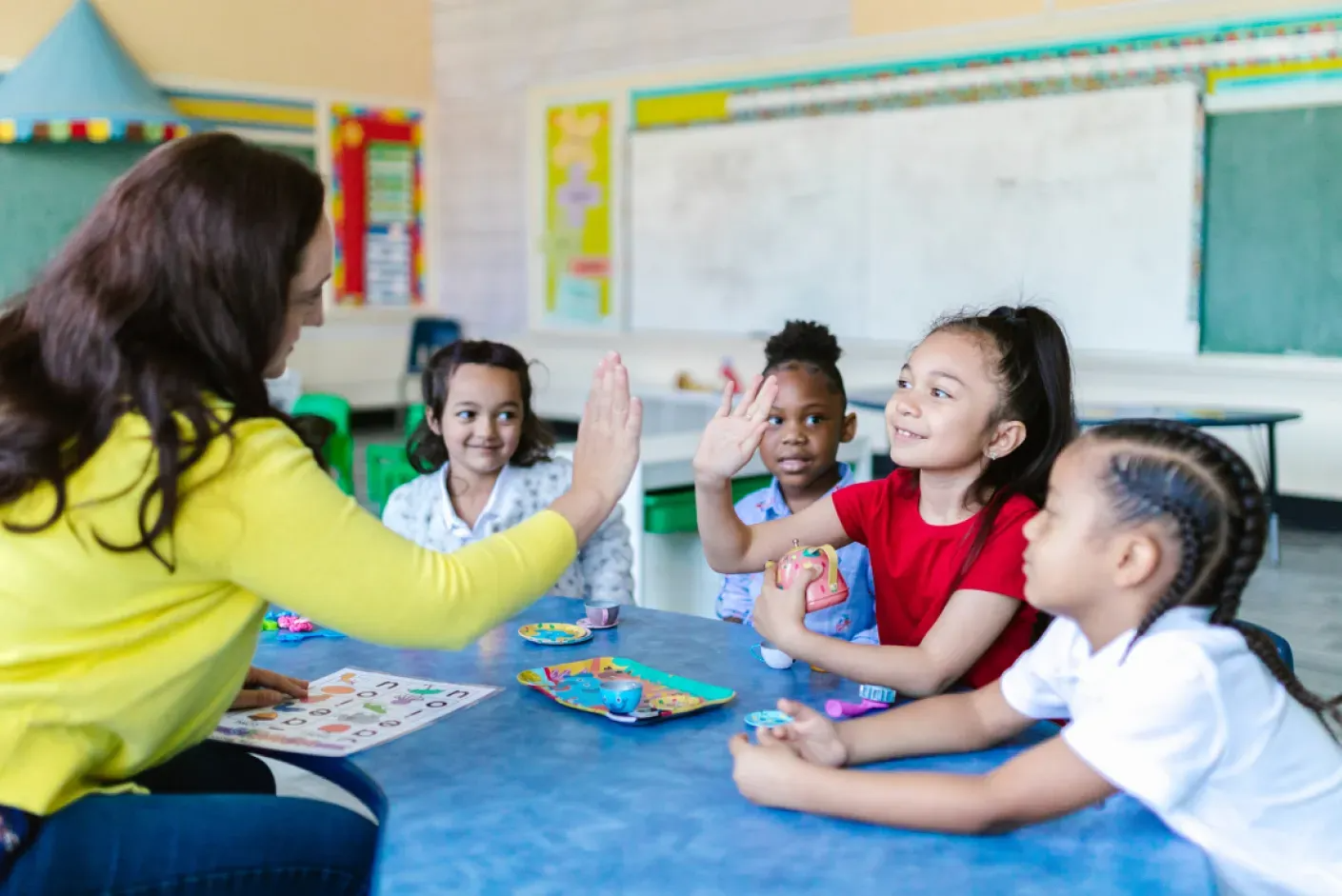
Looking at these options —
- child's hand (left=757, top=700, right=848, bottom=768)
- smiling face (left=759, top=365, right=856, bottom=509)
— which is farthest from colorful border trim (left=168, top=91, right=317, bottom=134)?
child's hand (left=757, top=700, right=848, bottom=768)

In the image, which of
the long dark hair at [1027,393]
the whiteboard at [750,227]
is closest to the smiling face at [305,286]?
the long dark hair at [1027,393]

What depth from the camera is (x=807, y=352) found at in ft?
8.04

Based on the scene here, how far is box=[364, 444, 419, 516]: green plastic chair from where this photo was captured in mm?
3453

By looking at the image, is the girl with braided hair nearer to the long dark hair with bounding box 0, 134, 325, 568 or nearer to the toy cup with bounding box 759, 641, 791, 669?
the toy cup with bounding box 759, 641, 791, 669

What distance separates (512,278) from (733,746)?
7.62 metres

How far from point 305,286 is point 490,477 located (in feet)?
4.57

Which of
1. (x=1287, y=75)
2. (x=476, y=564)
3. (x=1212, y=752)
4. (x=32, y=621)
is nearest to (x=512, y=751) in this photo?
(x=476, y=564)

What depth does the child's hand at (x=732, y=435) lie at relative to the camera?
164 centimetres

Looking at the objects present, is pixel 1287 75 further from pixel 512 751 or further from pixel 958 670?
pixel 512 751

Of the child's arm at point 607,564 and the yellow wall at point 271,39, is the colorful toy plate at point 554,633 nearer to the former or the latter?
the child's arm at point 607,564

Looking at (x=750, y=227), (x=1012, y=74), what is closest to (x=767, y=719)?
(x=1012, y=74)

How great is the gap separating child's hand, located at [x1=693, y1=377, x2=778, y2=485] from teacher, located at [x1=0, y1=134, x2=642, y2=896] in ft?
1.79

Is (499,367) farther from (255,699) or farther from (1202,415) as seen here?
(1202,415)

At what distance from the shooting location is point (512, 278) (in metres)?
8.57
